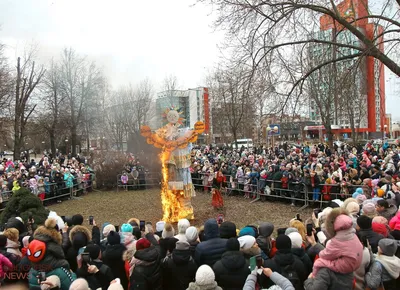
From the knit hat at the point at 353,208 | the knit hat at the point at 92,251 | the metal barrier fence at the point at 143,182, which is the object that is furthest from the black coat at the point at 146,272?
the metal barrier fence at the point at 143,182

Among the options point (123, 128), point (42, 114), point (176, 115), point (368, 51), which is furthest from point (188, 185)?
point (123, 128)

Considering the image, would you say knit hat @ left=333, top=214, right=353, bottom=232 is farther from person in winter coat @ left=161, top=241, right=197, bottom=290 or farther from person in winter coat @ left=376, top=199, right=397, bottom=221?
person in winter coat @ left=376, top=199, right=397, bottom=221

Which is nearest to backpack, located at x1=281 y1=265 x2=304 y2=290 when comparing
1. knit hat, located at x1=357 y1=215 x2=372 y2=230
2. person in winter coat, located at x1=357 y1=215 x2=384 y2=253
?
person in winter coat, located at x1=357 y1=215 x2=384 y2=253

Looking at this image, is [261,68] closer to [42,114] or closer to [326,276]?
[326,276]

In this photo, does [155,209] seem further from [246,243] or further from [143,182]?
[246,243]

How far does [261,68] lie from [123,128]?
130ft

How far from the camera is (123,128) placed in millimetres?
47031

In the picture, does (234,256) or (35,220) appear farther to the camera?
(35,220)

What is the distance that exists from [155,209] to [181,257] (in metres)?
10.4

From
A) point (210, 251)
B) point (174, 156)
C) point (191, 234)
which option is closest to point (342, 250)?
point (210, 251)

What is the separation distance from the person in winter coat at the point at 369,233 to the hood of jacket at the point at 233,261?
A: 5.75ft

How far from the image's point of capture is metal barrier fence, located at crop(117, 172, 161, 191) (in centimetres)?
2083

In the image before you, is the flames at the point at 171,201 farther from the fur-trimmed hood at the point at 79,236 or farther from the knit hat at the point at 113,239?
the knit hat at the point at 113,239

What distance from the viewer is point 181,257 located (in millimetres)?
4301
